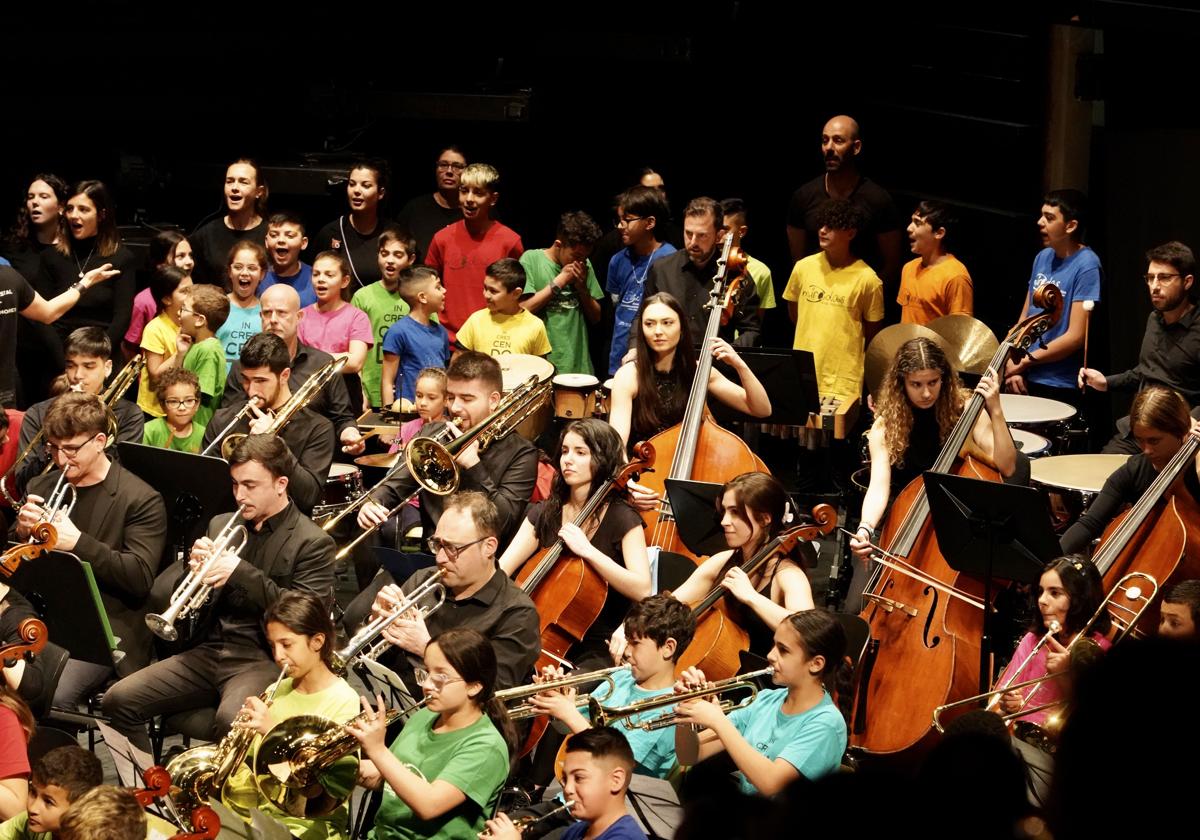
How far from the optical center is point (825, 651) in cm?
443

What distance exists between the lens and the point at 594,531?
572 cm

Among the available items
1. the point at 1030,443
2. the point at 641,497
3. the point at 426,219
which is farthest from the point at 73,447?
the point at 1030,443

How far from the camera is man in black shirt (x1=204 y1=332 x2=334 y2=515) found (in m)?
6.56

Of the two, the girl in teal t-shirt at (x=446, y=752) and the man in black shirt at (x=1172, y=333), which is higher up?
the man in black shirt at (x=1172, y=333)

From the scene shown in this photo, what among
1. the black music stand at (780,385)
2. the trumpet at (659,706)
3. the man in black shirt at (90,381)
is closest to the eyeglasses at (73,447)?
the man in black shirt at (90,381)

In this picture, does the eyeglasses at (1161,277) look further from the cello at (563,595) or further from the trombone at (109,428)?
the trombone at (109,428)

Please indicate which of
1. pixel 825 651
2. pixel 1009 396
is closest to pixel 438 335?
pixel 1009 396

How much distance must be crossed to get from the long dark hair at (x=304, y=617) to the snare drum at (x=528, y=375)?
2403mm

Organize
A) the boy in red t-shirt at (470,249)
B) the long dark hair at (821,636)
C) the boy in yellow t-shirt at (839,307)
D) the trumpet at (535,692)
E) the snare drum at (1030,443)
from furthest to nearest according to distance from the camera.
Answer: the boy in red t-shirt at (470,249)
the boy in yellow t-shirt at (839,307)
the snare drum at (1030,443)
the trumpet at (535,692)
the long dark hair at (821,636)

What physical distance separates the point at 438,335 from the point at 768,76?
3916mm

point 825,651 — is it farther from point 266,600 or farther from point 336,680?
point 266,600

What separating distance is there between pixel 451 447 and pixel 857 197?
11.5 feet

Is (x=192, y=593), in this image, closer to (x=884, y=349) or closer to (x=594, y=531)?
(x=594, y=531)

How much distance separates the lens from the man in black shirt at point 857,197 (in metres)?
8.66
